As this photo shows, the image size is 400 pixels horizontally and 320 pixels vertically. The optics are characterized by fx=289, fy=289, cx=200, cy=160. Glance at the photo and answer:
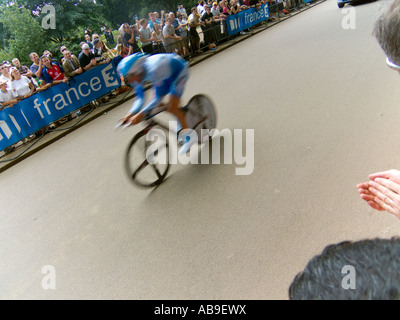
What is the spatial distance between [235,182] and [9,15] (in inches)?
700

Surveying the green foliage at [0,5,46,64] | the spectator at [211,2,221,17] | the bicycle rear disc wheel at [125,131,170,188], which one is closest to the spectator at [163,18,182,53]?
the spectator at [211,2,221,17]

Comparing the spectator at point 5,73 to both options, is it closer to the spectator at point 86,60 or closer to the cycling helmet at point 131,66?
the spectator at point 86,60

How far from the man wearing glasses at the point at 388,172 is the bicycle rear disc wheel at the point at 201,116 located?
3.32 m

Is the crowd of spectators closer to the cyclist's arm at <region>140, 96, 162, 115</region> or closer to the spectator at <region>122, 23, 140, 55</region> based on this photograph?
the spectator at <region>122, 23, 140, 55</region>

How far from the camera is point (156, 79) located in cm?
407

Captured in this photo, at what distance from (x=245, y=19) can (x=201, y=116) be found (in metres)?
13.3

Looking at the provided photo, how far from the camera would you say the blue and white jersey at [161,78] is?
398cm

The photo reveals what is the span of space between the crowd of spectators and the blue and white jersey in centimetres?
501

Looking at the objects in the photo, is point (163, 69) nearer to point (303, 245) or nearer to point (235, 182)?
point (235, 182)

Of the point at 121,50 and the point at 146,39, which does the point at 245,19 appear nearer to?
the point at 146,39

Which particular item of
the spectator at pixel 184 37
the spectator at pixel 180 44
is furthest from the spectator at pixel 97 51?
the spectator at pixel 184 37

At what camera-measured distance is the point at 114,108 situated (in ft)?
29.3
